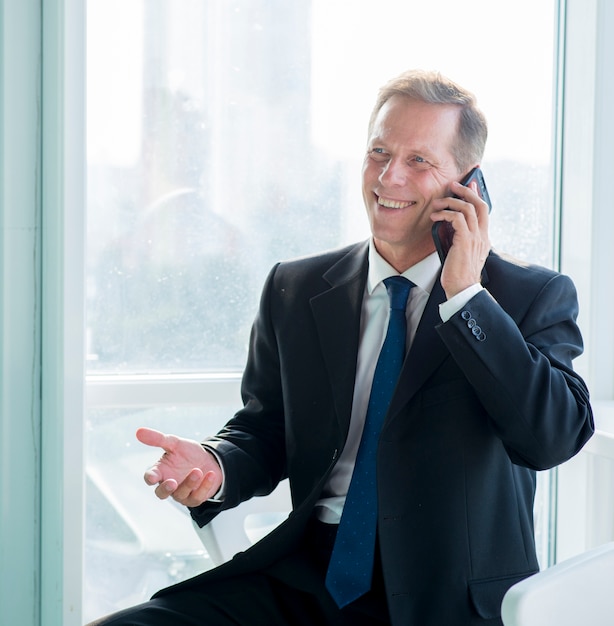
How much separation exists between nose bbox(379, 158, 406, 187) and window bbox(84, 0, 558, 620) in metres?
0.59

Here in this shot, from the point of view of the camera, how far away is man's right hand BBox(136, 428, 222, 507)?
4.92 feet

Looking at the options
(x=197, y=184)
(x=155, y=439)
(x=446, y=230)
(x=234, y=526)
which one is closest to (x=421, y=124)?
(x=446, y=230)

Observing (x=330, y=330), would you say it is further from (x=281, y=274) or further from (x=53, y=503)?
(x=53, y=503)

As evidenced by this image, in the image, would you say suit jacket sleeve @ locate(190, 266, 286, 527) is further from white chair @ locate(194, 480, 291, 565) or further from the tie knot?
the tie knot

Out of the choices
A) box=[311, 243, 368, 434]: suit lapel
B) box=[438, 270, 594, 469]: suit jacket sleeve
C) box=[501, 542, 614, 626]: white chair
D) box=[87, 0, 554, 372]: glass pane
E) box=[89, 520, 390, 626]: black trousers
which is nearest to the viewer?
box=[501, 542, 614, 626]: white chair

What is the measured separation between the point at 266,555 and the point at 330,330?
0.49m

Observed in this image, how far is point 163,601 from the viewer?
159cm

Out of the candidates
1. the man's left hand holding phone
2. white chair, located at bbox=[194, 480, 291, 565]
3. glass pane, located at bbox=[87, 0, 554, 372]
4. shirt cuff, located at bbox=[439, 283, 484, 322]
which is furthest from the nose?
white chair, located at bbox=[194, 480, 291, 565]

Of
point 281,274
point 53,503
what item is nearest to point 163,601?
point 53,503

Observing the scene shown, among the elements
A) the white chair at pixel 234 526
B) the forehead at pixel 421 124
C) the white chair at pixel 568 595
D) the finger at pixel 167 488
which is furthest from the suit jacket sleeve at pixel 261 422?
the white chair at pixel 568 595

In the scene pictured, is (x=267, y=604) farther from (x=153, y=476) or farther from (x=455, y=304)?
(x=455, y=304)

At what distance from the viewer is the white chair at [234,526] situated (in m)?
1.77

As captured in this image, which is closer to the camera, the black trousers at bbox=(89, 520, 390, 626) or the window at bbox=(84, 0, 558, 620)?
the black trousers at bbox=(89, 520, 390, 626)

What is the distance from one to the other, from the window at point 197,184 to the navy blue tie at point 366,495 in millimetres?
691
